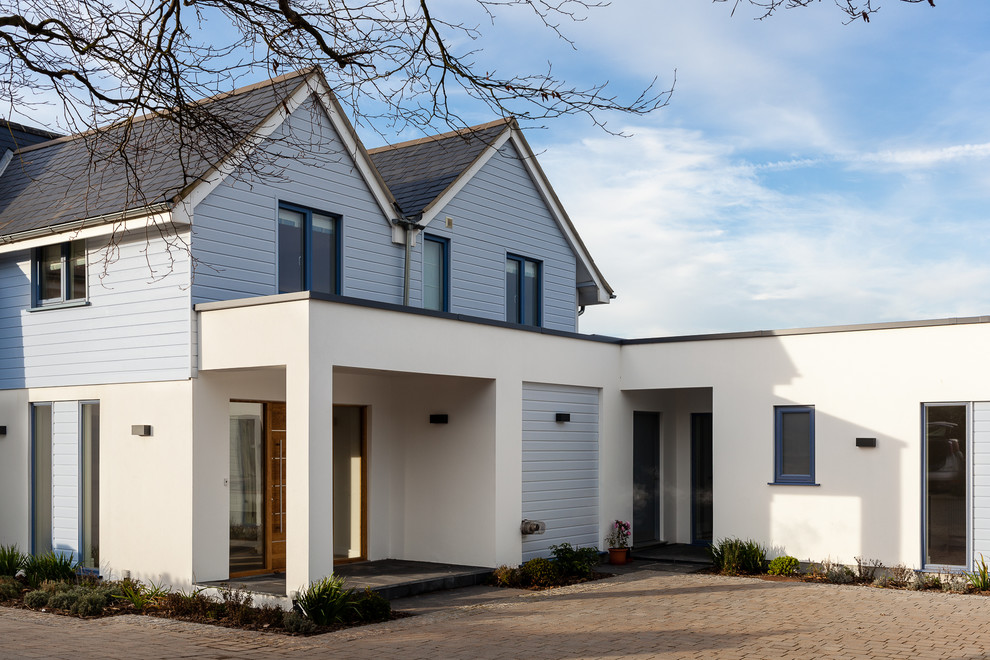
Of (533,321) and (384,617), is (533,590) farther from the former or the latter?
(533,321)

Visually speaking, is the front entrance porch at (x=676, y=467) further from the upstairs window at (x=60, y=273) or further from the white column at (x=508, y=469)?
the upstairs window at (x=60, y=273)

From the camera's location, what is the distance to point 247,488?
45.7 feet

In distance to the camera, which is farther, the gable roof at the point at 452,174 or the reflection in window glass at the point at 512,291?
the reflection in window glass at the point at 512,291

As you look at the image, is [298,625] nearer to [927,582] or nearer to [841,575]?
[841,575]

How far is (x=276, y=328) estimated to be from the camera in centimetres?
1223

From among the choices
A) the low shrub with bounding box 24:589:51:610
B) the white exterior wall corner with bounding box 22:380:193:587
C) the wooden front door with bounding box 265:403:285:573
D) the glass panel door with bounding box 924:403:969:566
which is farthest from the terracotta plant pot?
the low shrub with bounding box 24:589:51:610

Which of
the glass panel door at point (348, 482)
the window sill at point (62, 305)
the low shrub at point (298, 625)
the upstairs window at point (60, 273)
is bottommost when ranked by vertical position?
the low shrub at point (298, 625)

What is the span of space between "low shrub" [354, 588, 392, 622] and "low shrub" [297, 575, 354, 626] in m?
0.10

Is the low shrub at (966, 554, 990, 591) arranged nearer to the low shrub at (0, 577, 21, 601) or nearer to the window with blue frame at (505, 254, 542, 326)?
the window with blue frame at (505, 254, 542, 326)

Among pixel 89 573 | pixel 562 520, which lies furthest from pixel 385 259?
pixel 89 573

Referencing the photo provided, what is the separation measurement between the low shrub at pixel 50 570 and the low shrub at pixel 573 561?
22.4 feet

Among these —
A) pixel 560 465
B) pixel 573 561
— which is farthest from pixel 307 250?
pixel 573 561

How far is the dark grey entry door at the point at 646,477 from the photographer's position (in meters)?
18.1

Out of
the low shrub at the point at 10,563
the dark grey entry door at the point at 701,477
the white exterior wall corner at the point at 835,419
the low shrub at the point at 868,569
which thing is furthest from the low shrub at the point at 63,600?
the dark grey entry door at the point at 701,477
